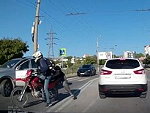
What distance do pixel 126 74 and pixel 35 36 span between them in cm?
1698

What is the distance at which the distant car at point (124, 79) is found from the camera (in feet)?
43.2

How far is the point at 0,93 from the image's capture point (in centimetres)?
1516

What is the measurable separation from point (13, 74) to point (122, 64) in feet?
17.0

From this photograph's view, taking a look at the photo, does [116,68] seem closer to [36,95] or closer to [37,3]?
[36,95]

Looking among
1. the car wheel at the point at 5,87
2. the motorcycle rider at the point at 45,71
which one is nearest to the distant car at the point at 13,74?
the car wheel at the point at 5,87

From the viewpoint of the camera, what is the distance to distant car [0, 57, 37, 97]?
595 inches

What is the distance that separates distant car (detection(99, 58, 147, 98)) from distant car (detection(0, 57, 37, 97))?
4.19m

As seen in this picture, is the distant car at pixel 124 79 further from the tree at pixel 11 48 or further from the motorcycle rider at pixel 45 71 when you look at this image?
the tree at pixel 11 48

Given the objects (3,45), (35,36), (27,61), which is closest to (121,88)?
(27,61)

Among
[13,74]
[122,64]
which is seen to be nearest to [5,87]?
[13,74]

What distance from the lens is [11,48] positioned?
49469mm

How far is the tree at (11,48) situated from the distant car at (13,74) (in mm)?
31273

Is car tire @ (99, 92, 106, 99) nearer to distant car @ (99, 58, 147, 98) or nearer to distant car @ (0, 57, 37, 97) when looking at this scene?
distant car @ (99, 58, 147, 98)

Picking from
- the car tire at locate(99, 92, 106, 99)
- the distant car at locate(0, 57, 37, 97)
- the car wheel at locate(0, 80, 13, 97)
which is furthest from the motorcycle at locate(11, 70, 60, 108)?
the distant car at locate(0, 57, 37, 97)
